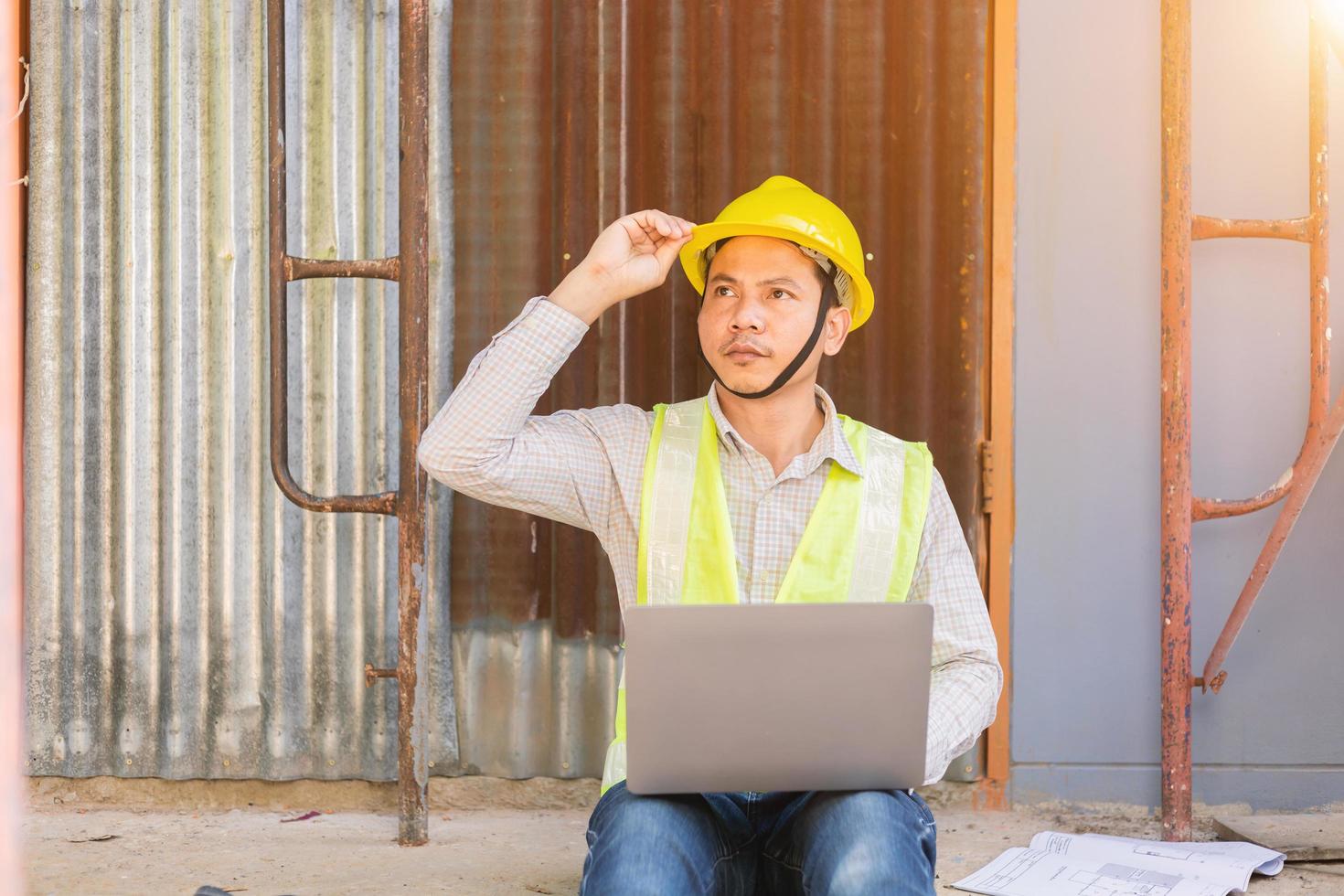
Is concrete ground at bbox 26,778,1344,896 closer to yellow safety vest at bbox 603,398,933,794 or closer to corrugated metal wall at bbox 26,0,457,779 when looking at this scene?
corrugated metal wall at bbox 26,0,457,779

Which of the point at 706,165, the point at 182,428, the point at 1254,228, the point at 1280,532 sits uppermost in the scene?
the point at 706,165

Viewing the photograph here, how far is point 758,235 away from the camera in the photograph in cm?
261

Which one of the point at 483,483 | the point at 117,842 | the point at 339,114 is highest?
the point at 339,114

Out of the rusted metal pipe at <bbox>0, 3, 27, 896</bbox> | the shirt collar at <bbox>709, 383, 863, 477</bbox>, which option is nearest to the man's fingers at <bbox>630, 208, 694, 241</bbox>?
the shirt collar at <bbox>709, 383, 863, 477</bbox>

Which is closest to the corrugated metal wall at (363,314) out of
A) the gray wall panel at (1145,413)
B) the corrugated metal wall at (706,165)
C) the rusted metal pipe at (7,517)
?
the corrugated metal wall at (706,165)

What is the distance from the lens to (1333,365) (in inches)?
134

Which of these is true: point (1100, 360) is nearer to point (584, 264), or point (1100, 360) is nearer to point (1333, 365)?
point (1333, 365)

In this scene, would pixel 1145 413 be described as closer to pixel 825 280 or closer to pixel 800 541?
pixel 825 280

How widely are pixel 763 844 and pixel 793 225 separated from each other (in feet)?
4.17

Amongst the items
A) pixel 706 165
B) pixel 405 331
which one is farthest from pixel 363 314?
pixel 706 165

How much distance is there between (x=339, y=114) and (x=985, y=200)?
1897 millimetres

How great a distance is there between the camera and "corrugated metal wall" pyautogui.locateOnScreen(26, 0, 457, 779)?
348 centimetres

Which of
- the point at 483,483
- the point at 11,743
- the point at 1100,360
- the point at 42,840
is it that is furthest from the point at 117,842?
the point at 1100,360

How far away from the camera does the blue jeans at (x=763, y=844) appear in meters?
1.97
